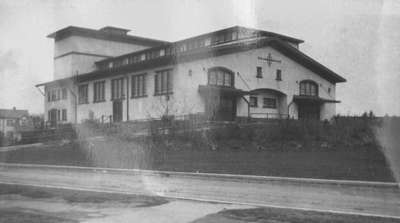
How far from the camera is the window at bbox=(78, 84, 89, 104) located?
47.1m

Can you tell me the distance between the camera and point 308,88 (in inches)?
1602

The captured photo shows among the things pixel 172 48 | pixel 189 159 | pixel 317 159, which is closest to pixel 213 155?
pixel 189 159

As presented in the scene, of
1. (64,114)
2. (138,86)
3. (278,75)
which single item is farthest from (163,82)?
(64,114)

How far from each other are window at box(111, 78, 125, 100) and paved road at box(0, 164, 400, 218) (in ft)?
78.4

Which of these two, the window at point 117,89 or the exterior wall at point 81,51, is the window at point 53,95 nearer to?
the exterior wall at point 81,51

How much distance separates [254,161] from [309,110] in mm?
25707

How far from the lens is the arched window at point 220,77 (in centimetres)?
3459

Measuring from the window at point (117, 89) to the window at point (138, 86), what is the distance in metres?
1.74

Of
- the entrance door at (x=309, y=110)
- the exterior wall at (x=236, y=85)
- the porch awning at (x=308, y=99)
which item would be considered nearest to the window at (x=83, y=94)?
the exterior wall at (x=236, y=85)

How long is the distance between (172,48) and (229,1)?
30996 millimetres

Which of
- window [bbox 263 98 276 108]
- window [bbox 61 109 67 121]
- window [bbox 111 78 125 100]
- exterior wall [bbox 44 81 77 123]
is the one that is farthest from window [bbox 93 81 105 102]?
window [bbox 263 98 276 108]

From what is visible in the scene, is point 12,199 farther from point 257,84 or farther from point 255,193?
point 257,84

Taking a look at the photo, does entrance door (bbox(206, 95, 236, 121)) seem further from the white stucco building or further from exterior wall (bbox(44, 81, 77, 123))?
exterior wall (bbox(44, 81, 77, 123))

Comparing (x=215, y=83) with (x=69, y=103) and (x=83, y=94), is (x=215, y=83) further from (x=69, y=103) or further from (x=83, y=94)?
(x=69, y=103)
